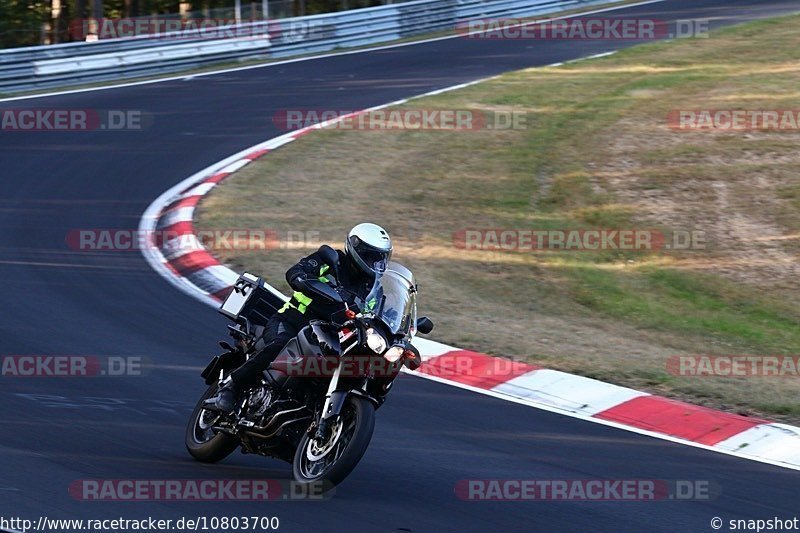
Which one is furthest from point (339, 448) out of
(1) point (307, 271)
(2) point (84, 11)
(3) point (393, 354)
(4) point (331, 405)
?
(2) point (84, 11)

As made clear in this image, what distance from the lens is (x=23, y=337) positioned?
9.07 m

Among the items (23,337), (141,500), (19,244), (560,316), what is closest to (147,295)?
(23,337)

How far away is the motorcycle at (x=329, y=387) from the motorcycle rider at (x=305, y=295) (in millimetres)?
56

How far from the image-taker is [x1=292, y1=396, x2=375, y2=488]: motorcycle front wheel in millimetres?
5758

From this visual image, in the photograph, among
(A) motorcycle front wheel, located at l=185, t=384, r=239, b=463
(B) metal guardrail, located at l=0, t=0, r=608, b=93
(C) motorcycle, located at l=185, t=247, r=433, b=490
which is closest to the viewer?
(C) motorcycle, located at l=185, t=247, r=433, b=490

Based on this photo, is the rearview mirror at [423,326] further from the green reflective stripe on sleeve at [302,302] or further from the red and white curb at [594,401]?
the red and white curb at [594,401]

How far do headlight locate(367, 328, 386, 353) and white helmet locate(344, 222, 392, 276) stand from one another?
49 cm

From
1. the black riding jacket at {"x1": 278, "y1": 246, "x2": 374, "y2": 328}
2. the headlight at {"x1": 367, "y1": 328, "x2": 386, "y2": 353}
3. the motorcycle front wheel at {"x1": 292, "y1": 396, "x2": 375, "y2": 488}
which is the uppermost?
the black riding jacket at {"x1": 278, "y1": 246, "x2": 374, "y2": 328}

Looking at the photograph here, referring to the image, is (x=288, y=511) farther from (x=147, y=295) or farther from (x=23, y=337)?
(x=147, y=295)

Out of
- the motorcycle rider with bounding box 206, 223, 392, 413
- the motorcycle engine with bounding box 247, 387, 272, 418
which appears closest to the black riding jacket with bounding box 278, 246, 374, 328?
the motorcycle rider with bounding box 206, 223, 392, 413

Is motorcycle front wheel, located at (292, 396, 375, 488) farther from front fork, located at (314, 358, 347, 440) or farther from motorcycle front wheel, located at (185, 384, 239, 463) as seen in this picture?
motorcycle front wheel, located at (185, 384, 239, 463)

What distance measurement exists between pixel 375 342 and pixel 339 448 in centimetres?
64

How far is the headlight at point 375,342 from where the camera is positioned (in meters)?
5.73

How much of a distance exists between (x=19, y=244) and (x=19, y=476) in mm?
6196
